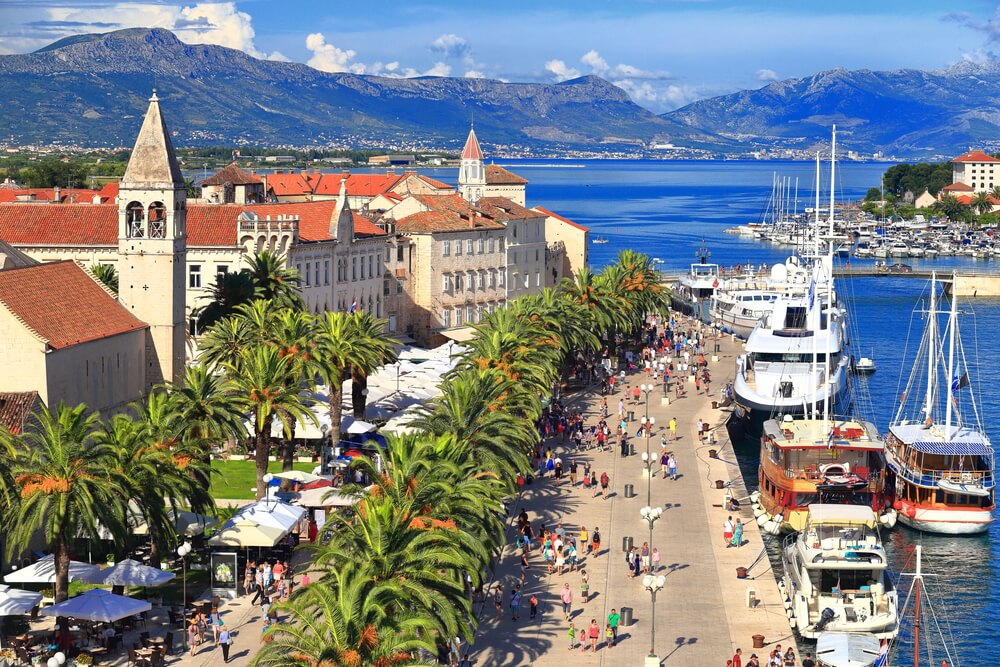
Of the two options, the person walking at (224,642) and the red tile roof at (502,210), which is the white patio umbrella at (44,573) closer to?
the person walking at (224,642)

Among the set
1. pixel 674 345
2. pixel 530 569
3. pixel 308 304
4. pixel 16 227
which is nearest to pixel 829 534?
pixel 530 569

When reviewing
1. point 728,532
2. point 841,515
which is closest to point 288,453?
point 728,532

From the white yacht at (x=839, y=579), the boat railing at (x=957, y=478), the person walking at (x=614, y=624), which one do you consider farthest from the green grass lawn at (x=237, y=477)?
the boat railing at (x=957, y=478)

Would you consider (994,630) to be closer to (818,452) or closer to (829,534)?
(829,534)

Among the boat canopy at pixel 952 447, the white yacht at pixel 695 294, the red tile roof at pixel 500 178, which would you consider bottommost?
the boat canopy at pixel 952 447

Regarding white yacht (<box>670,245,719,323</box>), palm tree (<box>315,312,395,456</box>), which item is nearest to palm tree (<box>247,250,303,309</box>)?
palm tree (<box>315,312,395,456</box>)

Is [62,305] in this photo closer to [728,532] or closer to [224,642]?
[224,642]
